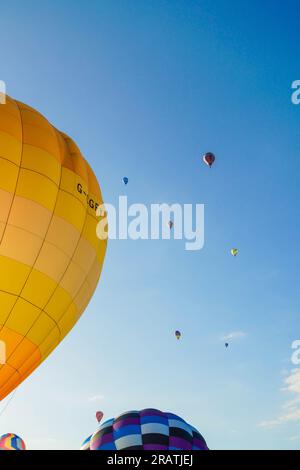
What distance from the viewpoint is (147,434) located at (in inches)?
572

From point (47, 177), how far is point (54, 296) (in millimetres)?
2505

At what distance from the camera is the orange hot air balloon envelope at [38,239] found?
7.93 meters

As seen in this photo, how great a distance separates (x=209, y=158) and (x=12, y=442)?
645 inches

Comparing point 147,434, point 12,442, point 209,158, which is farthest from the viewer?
point 12,442

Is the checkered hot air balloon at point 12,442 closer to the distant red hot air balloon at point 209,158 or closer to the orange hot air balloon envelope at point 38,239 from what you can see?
the orange hot air balloon envelope at point 38,239

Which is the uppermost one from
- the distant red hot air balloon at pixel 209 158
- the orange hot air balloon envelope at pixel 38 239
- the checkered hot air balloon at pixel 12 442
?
the distant red hot air balloon at pixel 209 158

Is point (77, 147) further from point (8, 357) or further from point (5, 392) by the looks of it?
point (5, 392)

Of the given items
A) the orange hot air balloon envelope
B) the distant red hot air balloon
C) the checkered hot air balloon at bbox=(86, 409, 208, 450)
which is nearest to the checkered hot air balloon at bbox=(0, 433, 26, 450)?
the checkered hot air balloon at bbox=(86, 409, 208, 450)

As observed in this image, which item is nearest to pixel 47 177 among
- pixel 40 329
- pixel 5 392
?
pixel 40 329

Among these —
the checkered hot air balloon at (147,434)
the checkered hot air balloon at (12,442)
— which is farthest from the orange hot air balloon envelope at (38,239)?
the checkered hot air balloon at (12,442)

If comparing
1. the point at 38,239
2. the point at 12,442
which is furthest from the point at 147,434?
the point at 38,239

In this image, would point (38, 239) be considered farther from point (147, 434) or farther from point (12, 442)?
point (12, 442)

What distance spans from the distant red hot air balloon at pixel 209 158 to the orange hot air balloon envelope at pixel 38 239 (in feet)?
27.0
